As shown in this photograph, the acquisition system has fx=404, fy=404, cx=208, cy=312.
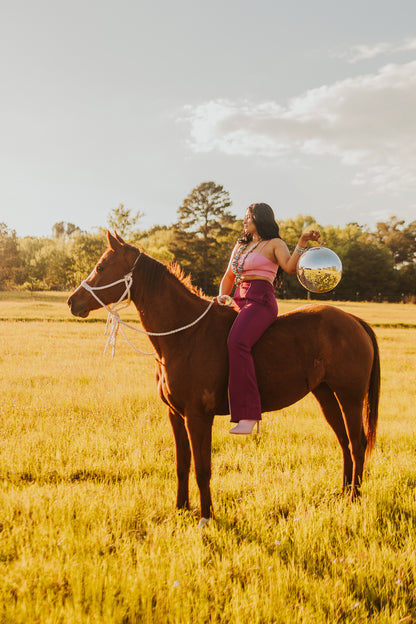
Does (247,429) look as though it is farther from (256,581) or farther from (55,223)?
(55,223)

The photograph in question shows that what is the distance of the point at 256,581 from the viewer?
3.15 meters

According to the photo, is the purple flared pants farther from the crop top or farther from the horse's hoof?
the horse's hoof

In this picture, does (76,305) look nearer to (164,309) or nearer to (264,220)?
(164,309)

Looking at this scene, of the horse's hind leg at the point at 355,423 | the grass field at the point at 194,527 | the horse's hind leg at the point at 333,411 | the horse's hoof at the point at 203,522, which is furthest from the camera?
the horse's hind leg at the point at 333,411

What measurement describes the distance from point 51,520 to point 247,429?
211cm

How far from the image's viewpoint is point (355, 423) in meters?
4.88

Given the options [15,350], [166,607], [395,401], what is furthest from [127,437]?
[15,350]

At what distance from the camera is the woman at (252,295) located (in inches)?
162

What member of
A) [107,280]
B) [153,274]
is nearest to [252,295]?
[153,274]

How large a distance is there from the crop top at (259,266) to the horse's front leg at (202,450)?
1.60m

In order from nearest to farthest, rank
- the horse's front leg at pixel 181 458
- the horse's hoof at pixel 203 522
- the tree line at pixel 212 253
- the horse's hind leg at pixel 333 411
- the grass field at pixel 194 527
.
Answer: the grass field at pixel 194 527 → the horse's hoof at pixel 203 522 → the horse's front leg at pixel 181 458 → the horse's hind leg at pixel 333 411 → the tree line at pixel 212 253

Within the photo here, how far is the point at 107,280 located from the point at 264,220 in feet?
5.91

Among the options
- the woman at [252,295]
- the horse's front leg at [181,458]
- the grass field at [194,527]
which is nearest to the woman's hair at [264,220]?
the woman at [252,295]

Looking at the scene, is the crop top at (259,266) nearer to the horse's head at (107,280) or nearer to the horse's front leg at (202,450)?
the horse's head at (107,280)
